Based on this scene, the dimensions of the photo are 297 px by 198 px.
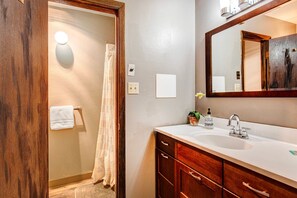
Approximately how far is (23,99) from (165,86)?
134 cm

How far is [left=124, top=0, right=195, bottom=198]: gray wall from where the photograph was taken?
5.22ft

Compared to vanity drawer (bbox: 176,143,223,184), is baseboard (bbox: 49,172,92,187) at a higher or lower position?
lower

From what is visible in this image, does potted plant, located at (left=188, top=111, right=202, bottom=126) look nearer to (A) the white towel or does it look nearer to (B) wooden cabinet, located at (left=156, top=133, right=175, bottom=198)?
(B) wooden cabinet, located at (left=156, top=133, right=175, bottom=198)

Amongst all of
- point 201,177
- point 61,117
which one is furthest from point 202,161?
point 61,117

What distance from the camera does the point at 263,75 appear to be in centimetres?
123

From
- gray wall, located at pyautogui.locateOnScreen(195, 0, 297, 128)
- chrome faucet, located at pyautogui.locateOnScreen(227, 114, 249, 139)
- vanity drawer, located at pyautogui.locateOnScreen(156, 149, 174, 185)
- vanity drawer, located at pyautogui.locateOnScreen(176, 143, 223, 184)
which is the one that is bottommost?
vanity drawer, located at pyautogui.locateOnScreen(156, 149, 174, 185)

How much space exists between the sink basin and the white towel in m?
1.66

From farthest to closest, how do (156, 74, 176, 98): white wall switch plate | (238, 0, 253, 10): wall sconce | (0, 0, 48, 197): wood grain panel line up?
1. (156, 74, 176, 98): white wall switch plate
2. (238, 0, 253, 10): wall sconce
3. (0, 0, 48, 197): wood grain panel

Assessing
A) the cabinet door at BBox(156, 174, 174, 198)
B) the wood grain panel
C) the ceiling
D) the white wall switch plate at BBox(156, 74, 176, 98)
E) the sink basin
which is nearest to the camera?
the wood grain panel

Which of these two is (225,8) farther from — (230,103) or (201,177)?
(201,177)

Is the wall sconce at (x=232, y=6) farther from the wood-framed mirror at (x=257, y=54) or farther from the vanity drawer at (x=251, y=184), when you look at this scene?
the vanity drawer at (x=251, y=184)

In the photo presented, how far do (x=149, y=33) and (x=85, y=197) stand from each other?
1969 mm

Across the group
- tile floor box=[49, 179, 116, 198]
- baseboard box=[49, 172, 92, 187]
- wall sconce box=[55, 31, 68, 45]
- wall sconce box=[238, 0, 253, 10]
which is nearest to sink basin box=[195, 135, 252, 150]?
wall sconce box=[238, 0, 253, 10]

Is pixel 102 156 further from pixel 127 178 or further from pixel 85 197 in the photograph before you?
pixel 127 178
